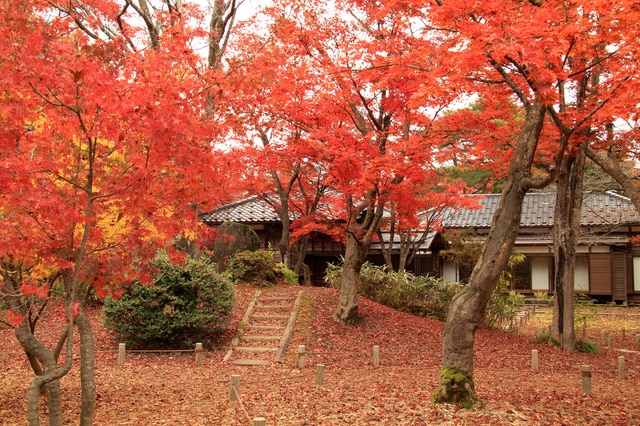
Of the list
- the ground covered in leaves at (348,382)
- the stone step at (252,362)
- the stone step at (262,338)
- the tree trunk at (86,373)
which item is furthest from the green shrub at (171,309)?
the tree trunk at (86,373)

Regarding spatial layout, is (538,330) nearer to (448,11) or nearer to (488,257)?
(488,257)

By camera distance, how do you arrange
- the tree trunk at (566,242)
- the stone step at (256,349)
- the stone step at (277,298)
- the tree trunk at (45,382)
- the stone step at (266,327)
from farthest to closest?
the stone step at (277,298) → the tree trunk at (566,242) → the stone step at (266,327) → the stone step at (256,349) → the tree trunk at (45,382)

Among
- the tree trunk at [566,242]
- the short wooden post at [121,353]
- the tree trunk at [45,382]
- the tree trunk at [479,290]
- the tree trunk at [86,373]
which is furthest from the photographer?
the tree trunk at [566,242]

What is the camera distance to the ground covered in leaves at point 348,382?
7.31m

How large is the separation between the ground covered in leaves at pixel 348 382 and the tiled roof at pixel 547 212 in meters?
10.2

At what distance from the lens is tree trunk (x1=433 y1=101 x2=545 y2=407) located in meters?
7.46

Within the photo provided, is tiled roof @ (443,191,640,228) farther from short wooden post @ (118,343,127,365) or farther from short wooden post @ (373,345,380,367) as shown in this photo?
short wooden post @ (118,343,127,365)

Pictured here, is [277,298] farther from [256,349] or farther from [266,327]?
[256,349]

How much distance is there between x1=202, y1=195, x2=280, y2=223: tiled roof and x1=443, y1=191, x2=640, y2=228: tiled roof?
359 inches

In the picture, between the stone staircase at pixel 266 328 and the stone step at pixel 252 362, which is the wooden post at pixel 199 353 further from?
the stone step at pixel 252 362

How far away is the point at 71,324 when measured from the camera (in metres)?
5.88

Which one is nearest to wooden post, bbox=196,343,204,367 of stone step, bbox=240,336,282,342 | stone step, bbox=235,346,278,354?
stone step, bbox=235,346,278,354

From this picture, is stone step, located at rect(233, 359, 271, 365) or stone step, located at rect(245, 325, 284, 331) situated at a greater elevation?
stone step, located at rect(245, 325, 284, 331)

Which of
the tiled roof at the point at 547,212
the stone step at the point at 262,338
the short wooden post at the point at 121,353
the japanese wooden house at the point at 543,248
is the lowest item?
the short wooden post at the point at 121,353
